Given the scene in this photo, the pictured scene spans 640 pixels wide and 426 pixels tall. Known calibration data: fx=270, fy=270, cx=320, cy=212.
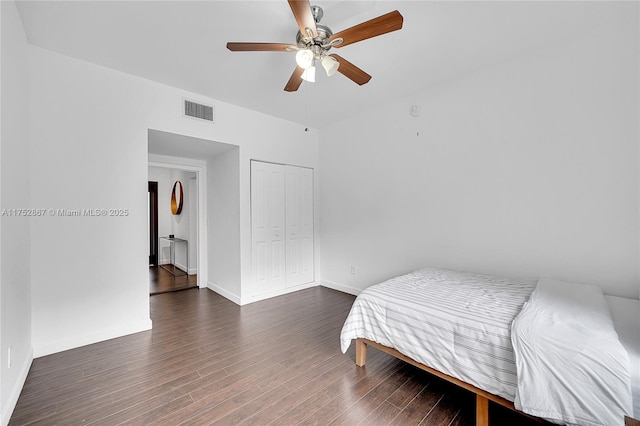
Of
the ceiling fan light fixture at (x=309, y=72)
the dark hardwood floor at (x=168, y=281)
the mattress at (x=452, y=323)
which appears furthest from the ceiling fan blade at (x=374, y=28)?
the dark hardwood floor at (x=168, y=281)

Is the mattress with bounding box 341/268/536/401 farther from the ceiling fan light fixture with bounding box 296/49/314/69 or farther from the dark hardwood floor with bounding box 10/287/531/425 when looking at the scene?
the ceiling fan light fixture with bounding box 296/49/314/69

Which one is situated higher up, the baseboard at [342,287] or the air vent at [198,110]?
the air vent at [198,110]

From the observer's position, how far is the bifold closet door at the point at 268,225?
3.95 m

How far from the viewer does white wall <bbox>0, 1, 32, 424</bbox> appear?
65.7 inches

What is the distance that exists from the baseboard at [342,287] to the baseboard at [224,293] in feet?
4.97

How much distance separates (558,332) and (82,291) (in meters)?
3.76

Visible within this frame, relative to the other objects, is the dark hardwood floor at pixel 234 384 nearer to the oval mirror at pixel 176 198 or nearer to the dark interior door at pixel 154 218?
the oval mirror at pixel 176 198

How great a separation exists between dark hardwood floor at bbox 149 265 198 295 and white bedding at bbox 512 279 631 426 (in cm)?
466

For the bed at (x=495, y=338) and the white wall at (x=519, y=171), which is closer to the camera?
the bed at (x=495, y=338)

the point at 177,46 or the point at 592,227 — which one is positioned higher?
the point at 177,46

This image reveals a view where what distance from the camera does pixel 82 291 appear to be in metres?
2.63

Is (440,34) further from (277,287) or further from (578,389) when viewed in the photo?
(277,287)

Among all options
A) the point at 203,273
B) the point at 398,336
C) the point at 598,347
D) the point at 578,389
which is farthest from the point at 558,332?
the point at 203,273

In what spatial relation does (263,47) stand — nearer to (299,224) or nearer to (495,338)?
(495,338)
